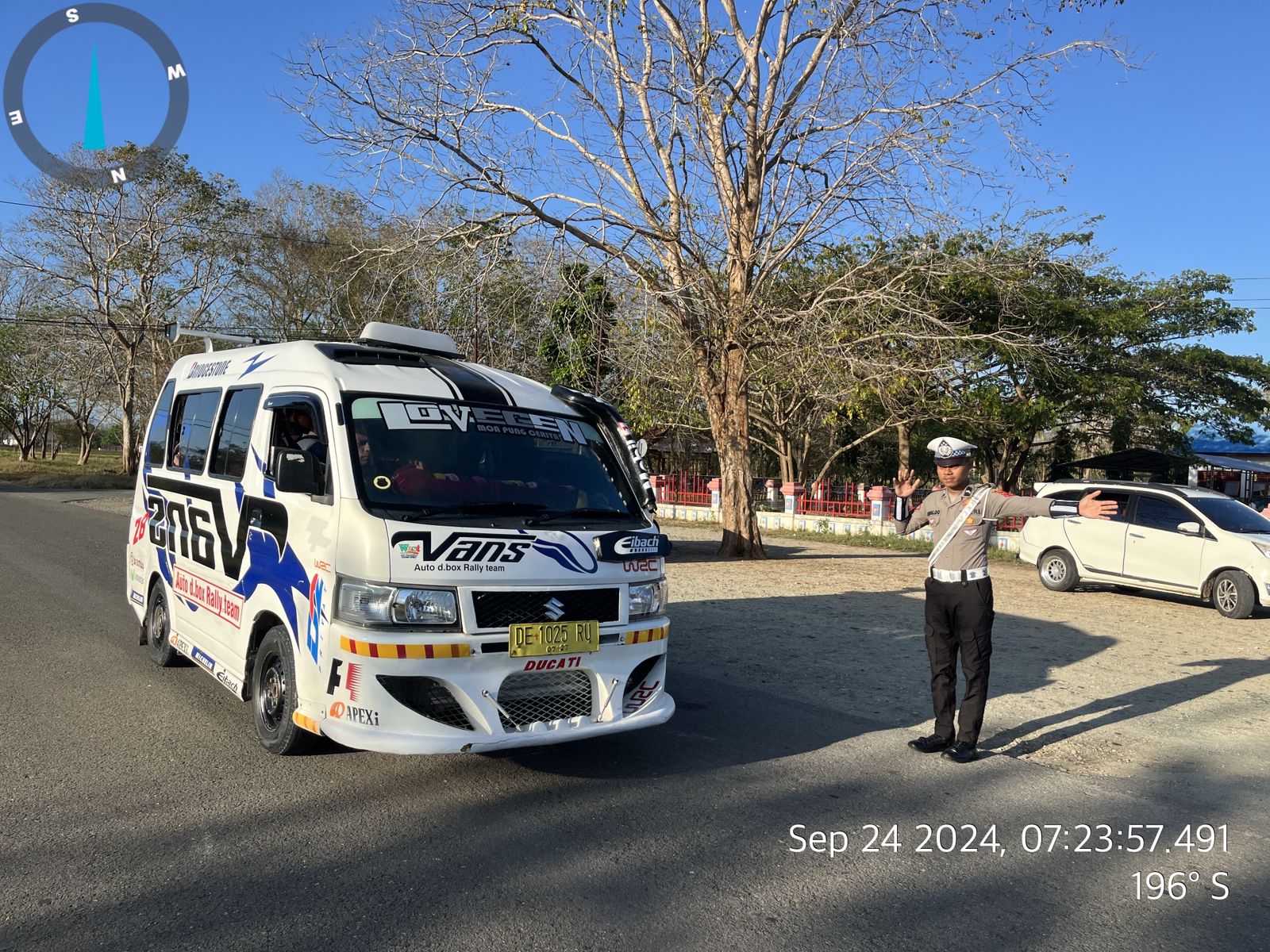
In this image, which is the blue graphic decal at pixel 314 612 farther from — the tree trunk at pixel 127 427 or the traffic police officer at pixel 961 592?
the tree trunk at pixel 127 427

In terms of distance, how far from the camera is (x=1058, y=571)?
13.7 m

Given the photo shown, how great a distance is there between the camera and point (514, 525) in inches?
189

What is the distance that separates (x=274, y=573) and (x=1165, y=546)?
1148cm

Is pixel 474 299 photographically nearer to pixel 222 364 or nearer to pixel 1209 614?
pixel 222 364

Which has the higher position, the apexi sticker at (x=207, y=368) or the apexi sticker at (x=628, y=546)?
the apexi sticker at (x=207, y=368)

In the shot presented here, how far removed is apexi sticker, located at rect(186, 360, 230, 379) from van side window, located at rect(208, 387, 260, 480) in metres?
0.46

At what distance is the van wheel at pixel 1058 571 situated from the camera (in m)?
13.5

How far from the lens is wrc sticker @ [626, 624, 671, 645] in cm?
504

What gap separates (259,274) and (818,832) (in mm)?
40725

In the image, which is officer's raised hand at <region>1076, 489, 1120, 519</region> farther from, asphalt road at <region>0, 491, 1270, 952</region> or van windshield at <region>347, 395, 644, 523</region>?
van windshield at <region>347, 395, 644, 523</region>

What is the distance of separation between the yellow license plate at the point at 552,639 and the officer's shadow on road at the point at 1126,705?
2.89 meters

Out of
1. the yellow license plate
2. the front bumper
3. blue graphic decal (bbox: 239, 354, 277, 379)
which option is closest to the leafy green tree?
blue graphic decal (bbox: 239, 354, 277, 379)

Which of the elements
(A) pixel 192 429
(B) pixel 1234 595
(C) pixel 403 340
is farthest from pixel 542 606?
(B) pixel 1234 595

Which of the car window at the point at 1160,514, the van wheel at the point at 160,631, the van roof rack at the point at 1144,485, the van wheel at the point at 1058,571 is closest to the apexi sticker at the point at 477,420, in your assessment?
the van wheel at the point at 160,631
